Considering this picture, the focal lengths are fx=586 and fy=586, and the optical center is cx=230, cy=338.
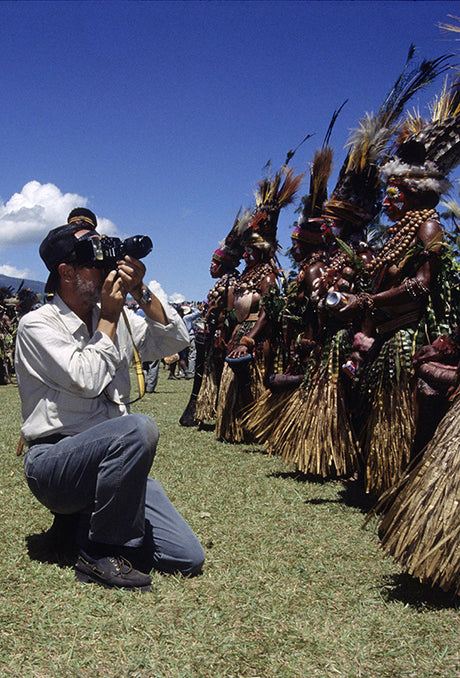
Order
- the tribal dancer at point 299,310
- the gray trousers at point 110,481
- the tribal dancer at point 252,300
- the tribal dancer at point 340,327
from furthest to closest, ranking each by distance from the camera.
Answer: the tribal dancer at point 252,300, the tribal dancer at point 299,310, the tribal dancer at point 340,327, the gray trousers at point 110,481

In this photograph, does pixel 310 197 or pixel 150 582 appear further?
pixel 310 197

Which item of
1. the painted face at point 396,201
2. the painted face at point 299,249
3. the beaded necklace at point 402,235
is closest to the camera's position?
the beaded necklace at point 402,235

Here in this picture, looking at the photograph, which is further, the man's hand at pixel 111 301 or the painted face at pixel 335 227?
the painted face at pixel 335 227

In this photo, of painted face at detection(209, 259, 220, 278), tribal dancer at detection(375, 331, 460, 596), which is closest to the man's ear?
tribal dancer at detection(375, 331, 460, 596)

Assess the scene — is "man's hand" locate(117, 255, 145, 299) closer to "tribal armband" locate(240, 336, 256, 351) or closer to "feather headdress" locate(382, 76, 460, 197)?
"feather headdress" locate(382, 76, 460, 197)

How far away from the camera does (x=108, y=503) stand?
2.57 m

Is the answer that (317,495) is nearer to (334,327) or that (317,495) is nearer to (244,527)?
(244,527)

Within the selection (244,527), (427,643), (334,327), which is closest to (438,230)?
(334,327)

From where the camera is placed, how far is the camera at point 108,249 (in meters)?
2.76

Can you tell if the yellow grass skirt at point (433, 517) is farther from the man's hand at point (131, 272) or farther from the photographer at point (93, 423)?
the man's hand at point (131, 272)

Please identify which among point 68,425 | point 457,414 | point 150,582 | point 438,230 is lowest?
point 150,582

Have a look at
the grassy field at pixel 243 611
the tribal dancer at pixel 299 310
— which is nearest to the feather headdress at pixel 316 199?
the tribal dancer at pixel 299 310

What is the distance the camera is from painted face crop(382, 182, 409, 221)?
157 inches

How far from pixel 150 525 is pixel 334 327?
7.91ft
